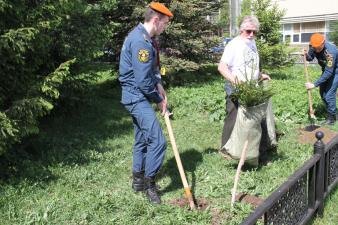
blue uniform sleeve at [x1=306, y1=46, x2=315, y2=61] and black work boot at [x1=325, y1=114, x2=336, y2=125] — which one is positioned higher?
blue uniform sleeve at [x1=306, y1=46, x2=315, y2=61]

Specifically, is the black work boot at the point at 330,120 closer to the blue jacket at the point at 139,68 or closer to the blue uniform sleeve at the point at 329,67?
the blue uniform sleeve at the point at 329,67

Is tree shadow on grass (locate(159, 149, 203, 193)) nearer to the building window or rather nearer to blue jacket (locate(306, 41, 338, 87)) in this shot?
blue jacket (locate(306, 41, 338, 87))

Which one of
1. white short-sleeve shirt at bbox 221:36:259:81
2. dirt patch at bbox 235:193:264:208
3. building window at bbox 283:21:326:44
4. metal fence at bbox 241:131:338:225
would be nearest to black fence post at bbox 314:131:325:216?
metal fence at bbox 241:131:338:225

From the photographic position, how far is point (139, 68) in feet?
13.4

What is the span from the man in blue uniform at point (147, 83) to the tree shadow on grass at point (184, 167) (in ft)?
1.59

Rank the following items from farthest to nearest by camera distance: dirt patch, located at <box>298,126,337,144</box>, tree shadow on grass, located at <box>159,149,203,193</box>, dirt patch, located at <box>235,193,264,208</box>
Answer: dirt patch, located at <box>298,126,337,144</box> < tree shadow on grass, located at <box>159,149,203,193</box> < dirt patch, located at <box>235,193,264,208</box>

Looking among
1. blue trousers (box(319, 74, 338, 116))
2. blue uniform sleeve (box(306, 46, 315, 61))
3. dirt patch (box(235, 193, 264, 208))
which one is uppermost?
blue uniform sleeve (box(306, 46, 315, 61))

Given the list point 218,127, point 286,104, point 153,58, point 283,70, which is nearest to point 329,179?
point 153,58

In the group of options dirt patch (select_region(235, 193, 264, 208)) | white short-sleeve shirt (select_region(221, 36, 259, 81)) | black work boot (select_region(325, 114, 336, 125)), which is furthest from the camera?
black work boot (select_region(325, 114, 336, 125))

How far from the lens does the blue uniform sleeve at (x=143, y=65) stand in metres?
4.08

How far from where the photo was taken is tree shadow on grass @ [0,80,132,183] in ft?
17.0

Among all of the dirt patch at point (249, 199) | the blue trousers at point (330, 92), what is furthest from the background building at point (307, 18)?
the dirt patch at point (249, 199)

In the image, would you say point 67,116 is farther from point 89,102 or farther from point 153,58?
point 153,58

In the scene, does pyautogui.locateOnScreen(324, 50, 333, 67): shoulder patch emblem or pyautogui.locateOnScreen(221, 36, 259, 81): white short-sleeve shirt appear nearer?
pyautogui.locateOnScreen(221, 36, 259, 81): white short-sleeve shirt
